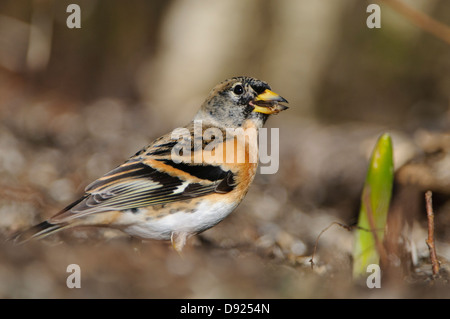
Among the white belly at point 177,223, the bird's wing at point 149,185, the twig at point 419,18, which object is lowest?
the white belly at point 177,223

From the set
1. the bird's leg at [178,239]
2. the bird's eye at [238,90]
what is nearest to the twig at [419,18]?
the bird's eye at [238,90]

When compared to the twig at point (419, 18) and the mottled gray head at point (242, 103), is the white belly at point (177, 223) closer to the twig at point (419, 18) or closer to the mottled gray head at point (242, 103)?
the mottled gray head at point (242, 103)

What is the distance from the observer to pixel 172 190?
3125 mm

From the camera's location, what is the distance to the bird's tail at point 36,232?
8.87ft

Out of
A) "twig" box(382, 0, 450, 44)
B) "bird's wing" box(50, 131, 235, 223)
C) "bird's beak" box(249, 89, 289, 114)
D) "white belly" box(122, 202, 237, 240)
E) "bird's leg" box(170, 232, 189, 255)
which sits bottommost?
"bird's leg" box(170, 232, 189, 255)

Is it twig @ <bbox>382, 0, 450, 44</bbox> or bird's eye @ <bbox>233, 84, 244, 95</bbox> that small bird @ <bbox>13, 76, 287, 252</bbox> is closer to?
bird's eye @ <bbox>233, 84, 244, 95</bbox>

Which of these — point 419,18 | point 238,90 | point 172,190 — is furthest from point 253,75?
point 172,190

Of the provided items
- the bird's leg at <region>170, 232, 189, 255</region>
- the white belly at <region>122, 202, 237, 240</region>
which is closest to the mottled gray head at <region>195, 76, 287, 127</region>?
the white belly at <region>122, 202, 237, 240</region>

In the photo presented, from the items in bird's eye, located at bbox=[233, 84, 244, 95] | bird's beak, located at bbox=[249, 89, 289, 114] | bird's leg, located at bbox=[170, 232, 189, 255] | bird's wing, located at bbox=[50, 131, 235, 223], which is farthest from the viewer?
bird's eye, located at bbox=[233, 84, 244, 95]

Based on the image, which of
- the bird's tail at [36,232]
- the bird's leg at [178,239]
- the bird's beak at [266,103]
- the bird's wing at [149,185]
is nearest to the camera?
the bird's tail at [36,232]

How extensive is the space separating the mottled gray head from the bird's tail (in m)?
1.33

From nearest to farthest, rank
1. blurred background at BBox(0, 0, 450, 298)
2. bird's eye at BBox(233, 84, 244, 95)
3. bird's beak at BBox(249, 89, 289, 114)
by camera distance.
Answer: bird's beak at BBox(249, 89, 289, 114) < bird's eye at BBox(233, 84, 244, 95) < blurred background at BBox(0, 0, 450, 298)

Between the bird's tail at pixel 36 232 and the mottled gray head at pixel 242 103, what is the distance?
1.33 m

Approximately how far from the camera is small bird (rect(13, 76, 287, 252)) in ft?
9.98
